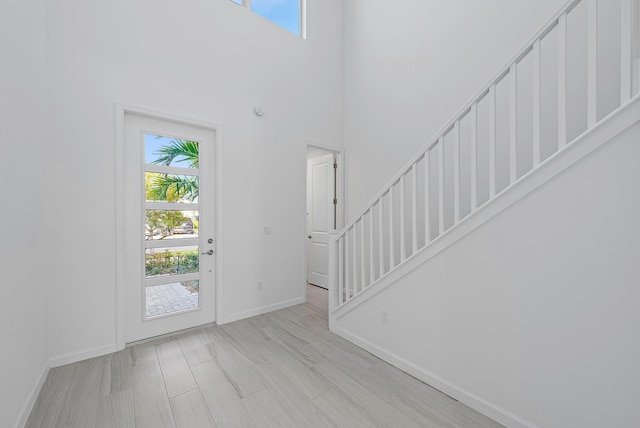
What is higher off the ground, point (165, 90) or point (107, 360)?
point (165, 90)

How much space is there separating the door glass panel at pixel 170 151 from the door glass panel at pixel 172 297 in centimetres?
128

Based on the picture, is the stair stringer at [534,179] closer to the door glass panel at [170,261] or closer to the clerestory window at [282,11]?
the door glass panel at [170,261]

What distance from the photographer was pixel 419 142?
318cm

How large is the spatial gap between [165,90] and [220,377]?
2712 mm

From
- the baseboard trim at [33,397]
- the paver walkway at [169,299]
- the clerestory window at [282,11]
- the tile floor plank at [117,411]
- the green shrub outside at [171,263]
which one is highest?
the clerestory window at [282,11]

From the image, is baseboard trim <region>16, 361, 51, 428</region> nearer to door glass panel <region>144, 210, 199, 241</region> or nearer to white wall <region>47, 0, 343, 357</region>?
white wall <region>47, 0, 343, 357</region>

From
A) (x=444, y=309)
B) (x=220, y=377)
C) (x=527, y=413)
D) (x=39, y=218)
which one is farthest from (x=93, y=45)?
(x=527, y=413)

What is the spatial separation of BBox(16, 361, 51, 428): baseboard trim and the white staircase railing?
2300mm

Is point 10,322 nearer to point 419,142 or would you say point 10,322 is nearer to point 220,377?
point 220,377

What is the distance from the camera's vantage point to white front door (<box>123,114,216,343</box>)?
251 centimetres

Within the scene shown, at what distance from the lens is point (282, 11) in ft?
11.7

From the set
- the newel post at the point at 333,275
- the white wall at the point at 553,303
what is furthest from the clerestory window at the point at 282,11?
the white wall at the point at 553,303

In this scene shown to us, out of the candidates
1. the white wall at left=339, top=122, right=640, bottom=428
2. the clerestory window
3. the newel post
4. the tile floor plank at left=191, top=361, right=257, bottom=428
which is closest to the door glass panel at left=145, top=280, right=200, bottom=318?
the tile floor plank at left=191, top=361, right=257, bottom=428

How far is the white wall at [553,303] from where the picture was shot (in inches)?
46.4
